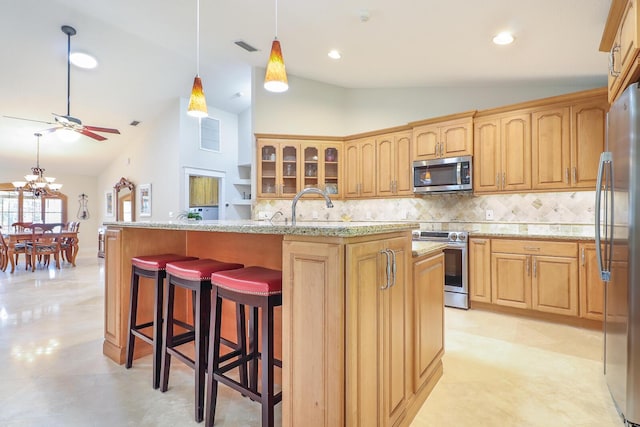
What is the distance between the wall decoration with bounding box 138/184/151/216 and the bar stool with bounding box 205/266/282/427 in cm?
646

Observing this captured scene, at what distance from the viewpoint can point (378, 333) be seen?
52.4 inches

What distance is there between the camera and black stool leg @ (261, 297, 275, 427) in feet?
4.49

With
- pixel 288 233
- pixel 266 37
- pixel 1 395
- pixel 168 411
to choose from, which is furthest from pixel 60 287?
pixel 288 233

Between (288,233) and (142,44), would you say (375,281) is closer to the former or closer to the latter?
(288,233)

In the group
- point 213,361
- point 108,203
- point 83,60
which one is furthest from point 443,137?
point 108,203

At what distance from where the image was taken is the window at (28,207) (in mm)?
8539

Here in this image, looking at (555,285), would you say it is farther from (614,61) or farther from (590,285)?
(614,61)

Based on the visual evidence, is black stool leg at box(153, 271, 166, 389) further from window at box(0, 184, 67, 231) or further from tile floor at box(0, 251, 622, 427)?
window at box(0, 184, 67, 231)

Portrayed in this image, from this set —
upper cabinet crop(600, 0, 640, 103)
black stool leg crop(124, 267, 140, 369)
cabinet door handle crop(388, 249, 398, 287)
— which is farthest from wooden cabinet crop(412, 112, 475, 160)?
black stool leg crop(124, 267, 140, 369)

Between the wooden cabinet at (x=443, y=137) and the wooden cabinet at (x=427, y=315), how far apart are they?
7.50 ft

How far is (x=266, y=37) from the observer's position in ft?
13.0

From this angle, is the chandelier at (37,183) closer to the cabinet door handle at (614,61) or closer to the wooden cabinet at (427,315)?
the wooden cabinet at (427,315)

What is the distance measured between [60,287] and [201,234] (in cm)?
381

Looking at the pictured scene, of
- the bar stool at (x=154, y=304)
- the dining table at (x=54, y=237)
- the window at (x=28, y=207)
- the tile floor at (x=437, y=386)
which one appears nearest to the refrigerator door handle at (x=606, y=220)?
the tile floor at (x=437, y=386)
